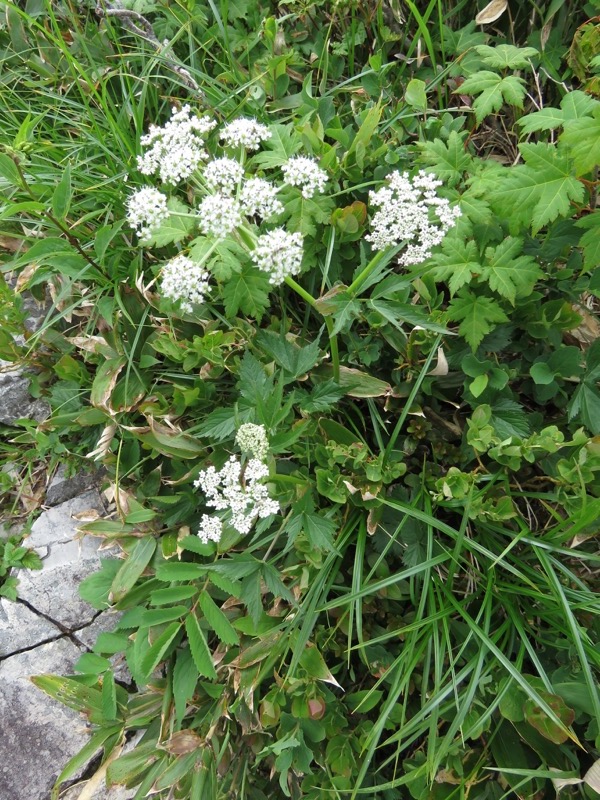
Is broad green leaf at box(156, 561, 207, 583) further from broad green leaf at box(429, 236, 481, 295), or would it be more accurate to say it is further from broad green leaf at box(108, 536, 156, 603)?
broad green leaf at box(429, 236, 481, 295)

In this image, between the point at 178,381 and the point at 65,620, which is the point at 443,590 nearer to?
the point at 178,381

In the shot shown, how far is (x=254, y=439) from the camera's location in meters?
1.47

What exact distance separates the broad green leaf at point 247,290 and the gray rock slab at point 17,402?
136 centimetres

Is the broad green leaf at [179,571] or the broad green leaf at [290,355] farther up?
the broad green leaf at [290,355]

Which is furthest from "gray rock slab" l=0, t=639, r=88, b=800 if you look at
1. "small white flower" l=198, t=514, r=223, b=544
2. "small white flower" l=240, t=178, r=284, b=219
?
"small white flower" l=240, t=178, r=284, b=219

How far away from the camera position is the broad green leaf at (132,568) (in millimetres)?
2043

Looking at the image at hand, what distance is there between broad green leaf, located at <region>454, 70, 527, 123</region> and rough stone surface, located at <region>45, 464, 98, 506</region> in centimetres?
222

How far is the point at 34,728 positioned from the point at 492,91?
3087 millimetres

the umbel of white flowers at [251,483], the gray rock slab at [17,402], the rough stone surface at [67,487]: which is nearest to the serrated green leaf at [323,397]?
the umbel of white flowers at [251,483]

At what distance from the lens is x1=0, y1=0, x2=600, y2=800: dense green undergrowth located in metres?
1.69

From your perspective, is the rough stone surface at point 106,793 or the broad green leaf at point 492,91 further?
the rough stone surface at point 106,793

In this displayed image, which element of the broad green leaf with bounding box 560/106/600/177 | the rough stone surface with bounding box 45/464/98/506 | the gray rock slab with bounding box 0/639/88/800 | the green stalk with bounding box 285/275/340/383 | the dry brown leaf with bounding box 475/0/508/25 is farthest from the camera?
the rough stone surface with bounding box 45/464/98/506

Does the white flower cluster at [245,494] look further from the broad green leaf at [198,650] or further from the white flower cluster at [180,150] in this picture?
the white flower cluster at [180,150]

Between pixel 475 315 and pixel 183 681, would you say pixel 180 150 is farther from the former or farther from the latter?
pixel 183 681
